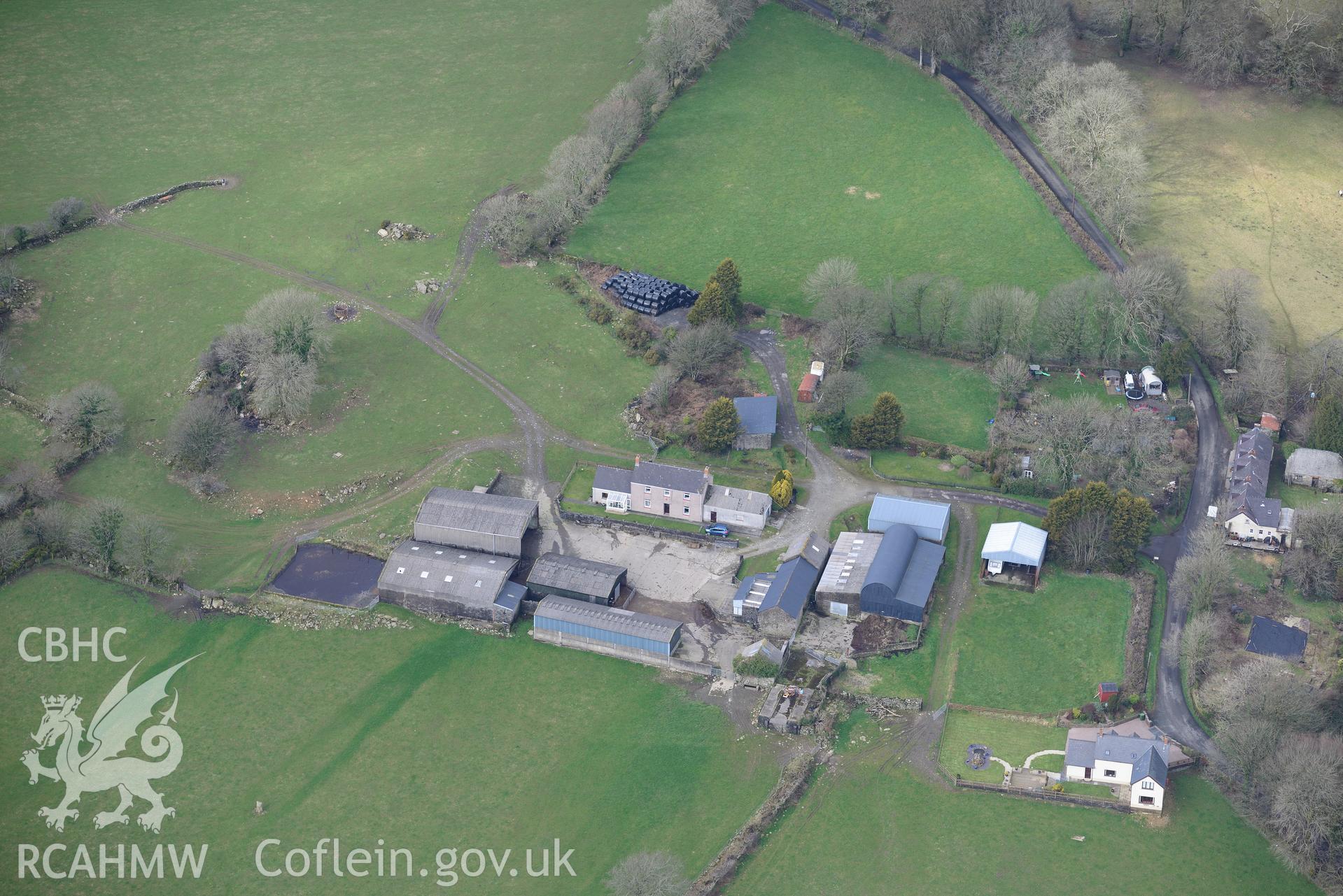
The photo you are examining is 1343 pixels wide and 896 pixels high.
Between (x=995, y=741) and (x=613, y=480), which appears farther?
(x=613, y=480)

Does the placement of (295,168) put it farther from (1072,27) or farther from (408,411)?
(1072,27)

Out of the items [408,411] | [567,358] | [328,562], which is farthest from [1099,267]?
[328,562]

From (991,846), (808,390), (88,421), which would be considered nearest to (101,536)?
(88,421)

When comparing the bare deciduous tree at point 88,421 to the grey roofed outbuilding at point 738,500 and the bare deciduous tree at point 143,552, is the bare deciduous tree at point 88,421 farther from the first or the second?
the grey roofed outbuilding at point 738,500

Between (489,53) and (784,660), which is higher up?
(489,53)

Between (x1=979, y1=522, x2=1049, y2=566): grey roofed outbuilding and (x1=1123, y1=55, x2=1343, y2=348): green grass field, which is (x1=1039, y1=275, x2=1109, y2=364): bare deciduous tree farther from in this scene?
(x1=979, y1=522, x2=1049, y2=566): grey roofed outbuilding

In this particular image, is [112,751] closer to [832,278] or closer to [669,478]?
[669,478]

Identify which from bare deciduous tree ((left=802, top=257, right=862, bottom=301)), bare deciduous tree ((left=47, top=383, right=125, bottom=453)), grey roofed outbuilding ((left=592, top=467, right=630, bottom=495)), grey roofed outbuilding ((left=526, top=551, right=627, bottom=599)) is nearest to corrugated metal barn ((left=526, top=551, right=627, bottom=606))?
grey roofed outbuilding ((left=526, top=551, right=627, bottom=599))
